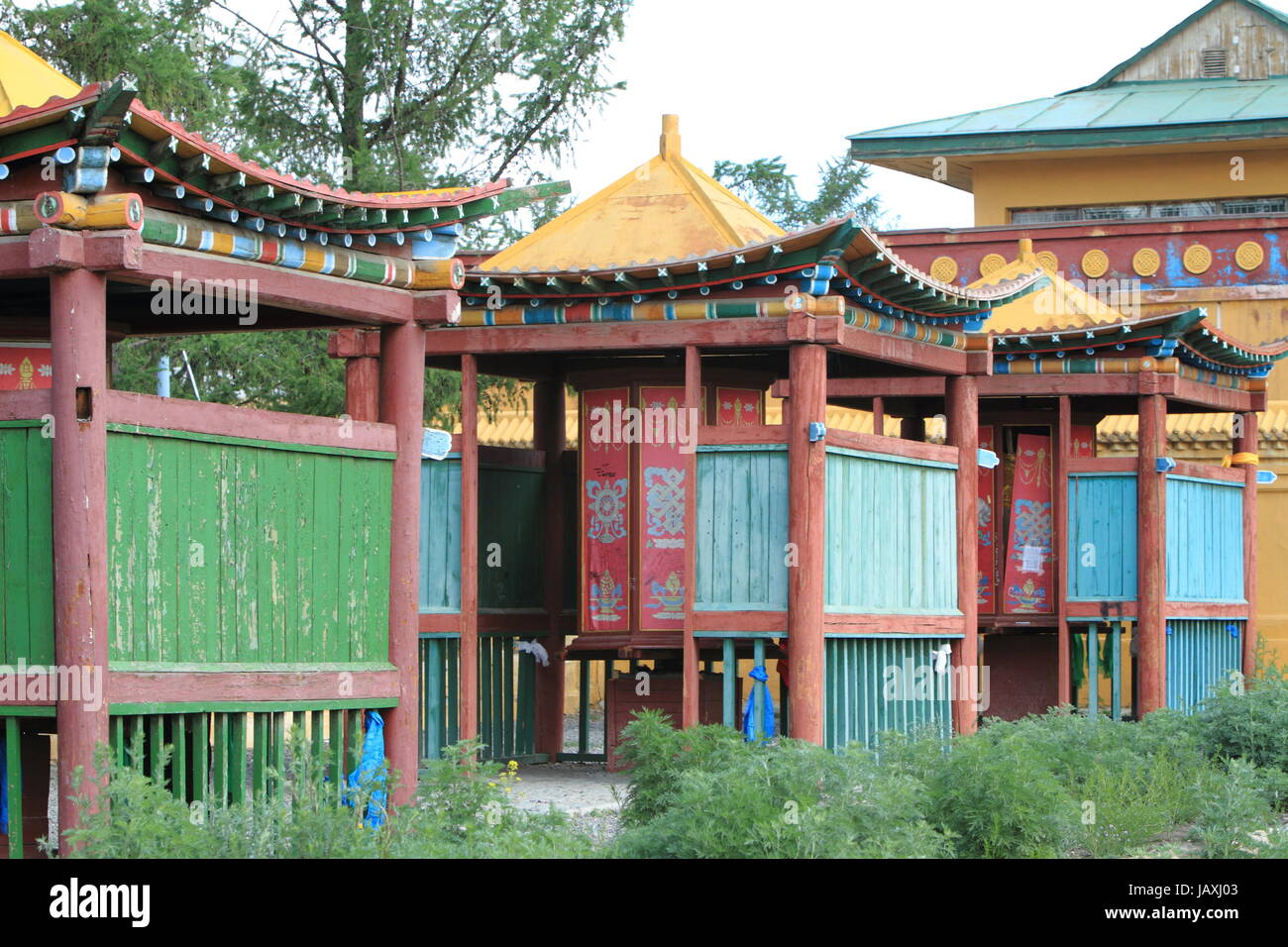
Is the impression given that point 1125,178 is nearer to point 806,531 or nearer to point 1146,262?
point 1146,262

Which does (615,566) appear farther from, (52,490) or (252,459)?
(52,490)

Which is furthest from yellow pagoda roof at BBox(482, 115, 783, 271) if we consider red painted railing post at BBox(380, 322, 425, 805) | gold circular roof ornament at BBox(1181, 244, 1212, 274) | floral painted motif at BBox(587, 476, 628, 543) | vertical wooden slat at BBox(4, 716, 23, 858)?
gold circular roof ornament at BBox(1181, 244, 1212, 274)

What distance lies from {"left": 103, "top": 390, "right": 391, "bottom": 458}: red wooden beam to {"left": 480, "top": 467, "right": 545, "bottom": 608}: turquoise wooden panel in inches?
186

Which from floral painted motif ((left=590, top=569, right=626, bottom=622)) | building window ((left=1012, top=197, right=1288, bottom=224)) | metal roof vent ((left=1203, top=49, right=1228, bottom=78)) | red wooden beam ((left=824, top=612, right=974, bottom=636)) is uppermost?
metal roof vent ((left=1203, top=49, right=1228, bottom=78))

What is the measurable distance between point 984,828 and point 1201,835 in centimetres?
121

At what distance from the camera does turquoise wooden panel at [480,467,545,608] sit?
15.7 metres

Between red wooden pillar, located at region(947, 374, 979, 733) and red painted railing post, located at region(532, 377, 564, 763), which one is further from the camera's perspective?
red painted railing post, located at region(532, 377, 564, 763)

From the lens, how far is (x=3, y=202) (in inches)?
366

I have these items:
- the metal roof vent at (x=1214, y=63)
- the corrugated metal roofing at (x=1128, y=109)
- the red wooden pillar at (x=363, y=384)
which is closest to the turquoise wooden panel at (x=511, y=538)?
the red wooden pillar at (x=363, y=384)

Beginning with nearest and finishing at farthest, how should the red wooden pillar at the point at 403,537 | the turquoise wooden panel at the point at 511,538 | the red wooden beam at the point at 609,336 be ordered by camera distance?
the red wooden pillar at the point at 403,537 < the red wooden beam at the point at 609,336 < the turquoise wooden panel at the point at 511,538

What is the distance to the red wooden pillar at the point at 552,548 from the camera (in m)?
16.2

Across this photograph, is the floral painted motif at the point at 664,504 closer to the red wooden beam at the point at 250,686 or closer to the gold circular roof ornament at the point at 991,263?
the red wooden beam at the point at 250,686

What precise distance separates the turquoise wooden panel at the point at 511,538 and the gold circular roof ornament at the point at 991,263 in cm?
964

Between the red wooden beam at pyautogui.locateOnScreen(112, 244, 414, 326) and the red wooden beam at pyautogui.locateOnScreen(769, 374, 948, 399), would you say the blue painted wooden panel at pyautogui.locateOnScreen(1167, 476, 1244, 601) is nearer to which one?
the red wooden beam at pyautogui.locateOnScreen(769, 374, 948, 399)
